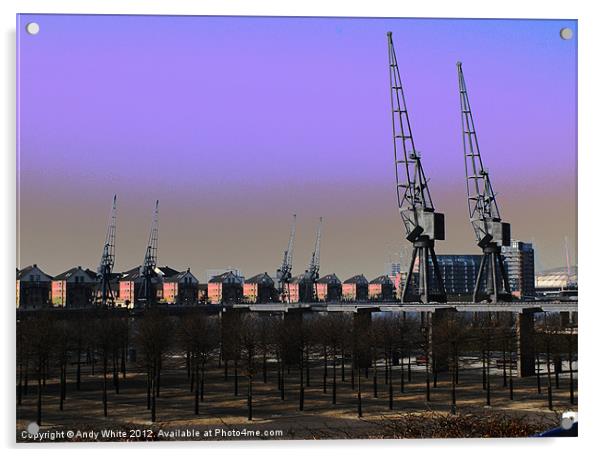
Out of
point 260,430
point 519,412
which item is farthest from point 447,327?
point 260,430

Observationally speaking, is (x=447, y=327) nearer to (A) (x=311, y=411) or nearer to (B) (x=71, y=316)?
(A) (x=311, y=411)

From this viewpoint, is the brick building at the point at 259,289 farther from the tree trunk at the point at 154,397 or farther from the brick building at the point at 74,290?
the tree trunk at the point at 154,397

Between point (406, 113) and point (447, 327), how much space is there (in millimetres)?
8602

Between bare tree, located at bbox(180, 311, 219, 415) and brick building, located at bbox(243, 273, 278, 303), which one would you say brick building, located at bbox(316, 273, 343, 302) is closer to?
brick building, located at bbox(243, 273, 278, 303)

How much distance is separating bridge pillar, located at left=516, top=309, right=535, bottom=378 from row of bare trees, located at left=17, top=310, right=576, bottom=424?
35 centimetres

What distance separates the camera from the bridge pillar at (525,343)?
31641 mm

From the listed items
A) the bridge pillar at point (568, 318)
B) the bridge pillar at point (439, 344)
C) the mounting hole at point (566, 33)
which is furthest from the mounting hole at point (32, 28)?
the bridge pillar at point (568, 318)

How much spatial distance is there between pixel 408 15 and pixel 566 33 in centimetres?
343

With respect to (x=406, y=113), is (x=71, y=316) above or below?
below

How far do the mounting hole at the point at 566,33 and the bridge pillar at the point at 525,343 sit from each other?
15902 millimetres

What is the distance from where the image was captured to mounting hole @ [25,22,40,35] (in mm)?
17406

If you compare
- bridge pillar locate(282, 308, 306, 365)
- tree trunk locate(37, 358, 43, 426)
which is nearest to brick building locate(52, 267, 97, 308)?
tree trunk locate(37, 358, 43, 426)

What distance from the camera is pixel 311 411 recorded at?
81.9 ft

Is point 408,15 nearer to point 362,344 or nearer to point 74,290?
point 362,344
